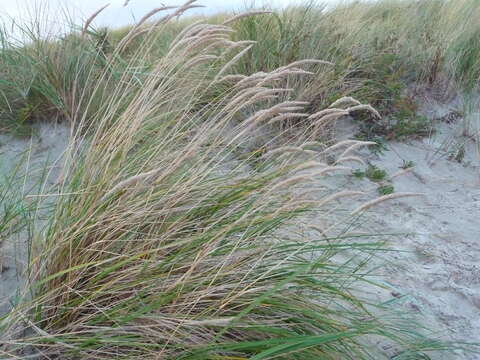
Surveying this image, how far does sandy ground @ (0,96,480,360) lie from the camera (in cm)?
205

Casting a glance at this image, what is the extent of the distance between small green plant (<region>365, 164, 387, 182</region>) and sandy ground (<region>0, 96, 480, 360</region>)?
1.9 inches

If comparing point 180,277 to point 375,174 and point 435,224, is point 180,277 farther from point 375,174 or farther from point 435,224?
point 375,174

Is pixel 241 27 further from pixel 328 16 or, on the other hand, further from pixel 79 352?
pixel 79 352

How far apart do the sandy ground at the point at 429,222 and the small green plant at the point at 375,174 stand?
5 cm

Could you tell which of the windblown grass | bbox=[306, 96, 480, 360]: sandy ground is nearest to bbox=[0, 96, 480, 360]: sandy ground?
bbox=[306, 96, 480, 360]: sandy ground

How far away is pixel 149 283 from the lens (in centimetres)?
159

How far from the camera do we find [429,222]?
2.89m

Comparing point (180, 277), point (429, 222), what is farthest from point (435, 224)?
point (180, 277)

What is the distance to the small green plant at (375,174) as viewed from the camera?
3250 mm

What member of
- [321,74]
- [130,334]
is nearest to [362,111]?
[321,74]

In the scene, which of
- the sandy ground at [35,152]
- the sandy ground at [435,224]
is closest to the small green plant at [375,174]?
the sandy ground at [435,224]

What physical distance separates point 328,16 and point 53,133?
9.17 feet

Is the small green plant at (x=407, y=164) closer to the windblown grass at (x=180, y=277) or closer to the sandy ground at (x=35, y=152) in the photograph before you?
the windblown grass at (x=180, y=277)

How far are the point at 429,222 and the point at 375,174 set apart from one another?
538 millimetres
